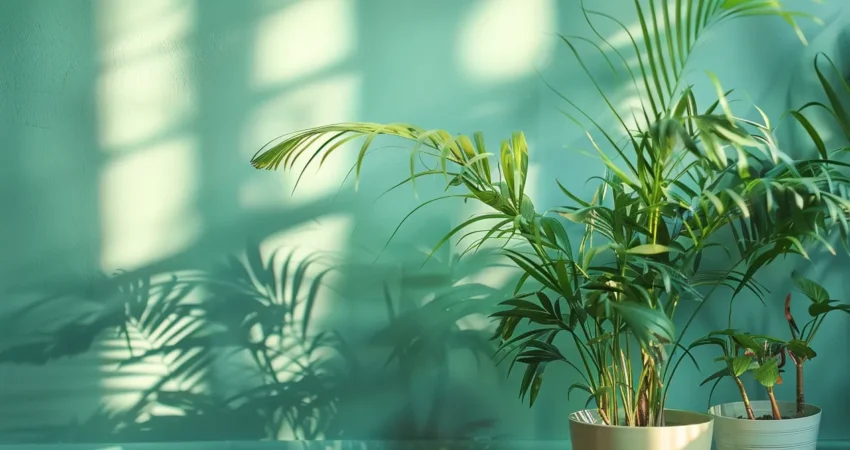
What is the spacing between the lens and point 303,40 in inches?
82.7

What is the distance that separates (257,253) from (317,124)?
38cm

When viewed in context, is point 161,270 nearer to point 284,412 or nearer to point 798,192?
point 284,412

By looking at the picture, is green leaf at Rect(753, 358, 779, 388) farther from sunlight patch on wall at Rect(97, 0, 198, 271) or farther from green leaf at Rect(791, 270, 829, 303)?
sunlight patch on wall at Rect(97, 0, 198, 271)

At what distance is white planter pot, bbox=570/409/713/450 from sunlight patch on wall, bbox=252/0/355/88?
3.70 ft

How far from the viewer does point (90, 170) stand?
2.12 meters

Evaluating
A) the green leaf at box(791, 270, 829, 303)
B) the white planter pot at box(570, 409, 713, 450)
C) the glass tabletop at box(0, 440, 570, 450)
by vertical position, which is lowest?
the glass tabletop at box(0, 440, 570, 450)

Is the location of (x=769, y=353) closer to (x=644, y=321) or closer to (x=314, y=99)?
(x=644, y=321)

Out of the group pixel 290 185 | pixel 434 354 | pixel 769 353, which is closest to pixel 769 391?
pixel 769 353

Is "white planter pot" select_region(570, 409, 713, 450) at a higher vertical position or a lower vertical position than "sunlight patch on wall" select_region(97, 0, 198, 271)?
lower

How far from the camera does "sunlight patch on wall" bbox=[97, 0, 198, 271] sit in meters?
2.11

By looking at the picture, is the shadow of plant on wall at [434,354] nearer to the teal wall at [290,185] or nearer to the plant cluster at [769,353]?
the teal wall at [290,185]

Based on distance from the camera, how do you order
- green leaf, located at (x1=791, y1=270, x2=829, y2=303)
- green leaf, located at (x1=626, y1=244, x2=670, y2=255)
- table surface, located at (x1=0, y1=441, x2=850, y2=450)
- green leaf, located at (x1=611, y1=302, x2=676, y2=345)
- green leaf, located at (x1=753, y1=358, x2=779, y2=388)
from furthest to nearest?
table surface, located at (x1=0, y1=441, x2=850, y2=450), green leaf, located at (x1=791, y1=270, x2=829, y2=303), green leaf, located at (x1=753, y1=358, x2=779, y2=388), green leaf, located at (x1=626, y1=244, x2=670, y2=255), green leaf, located at (x1=611, y1=302, x2=676, y2=345)

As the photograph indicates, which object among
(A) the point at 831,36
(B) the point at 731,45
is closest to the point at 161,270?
(B) the point at 731,45

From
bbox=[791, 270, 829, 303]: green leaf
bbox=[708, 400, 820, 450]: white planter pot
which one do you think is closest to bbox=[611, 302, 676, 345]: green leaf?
bbox=[708, 400, 820, 450]: white planter pot
